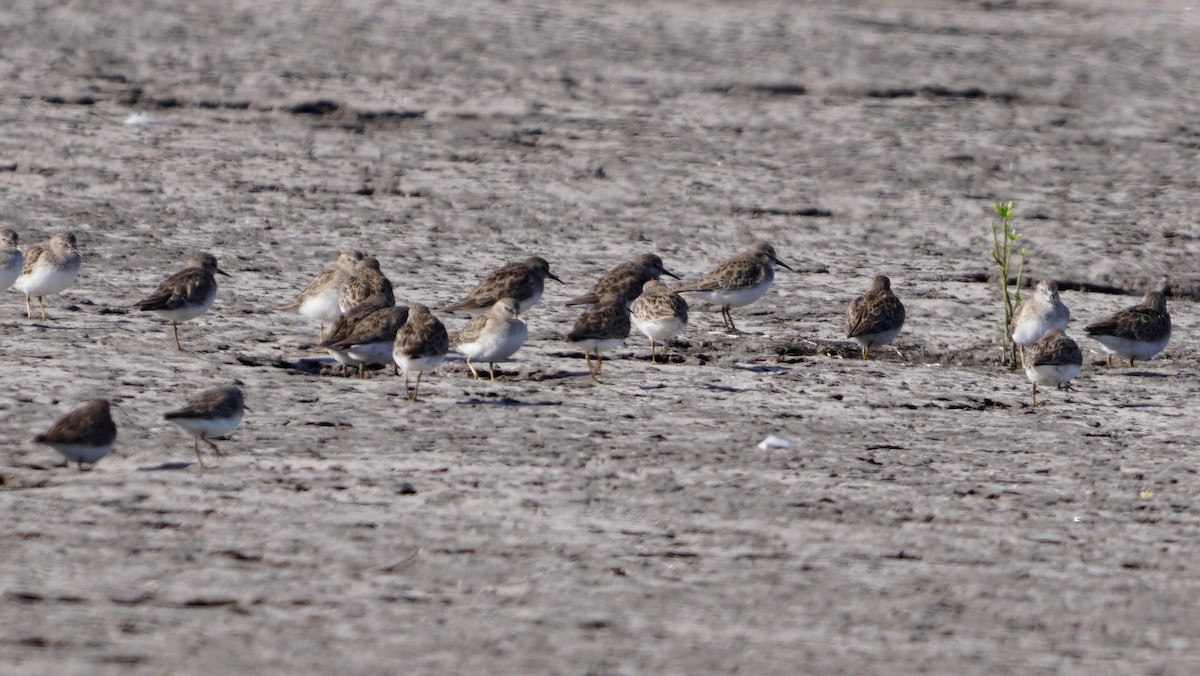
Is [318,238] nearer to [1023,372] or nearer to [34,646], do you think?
[1023,372]

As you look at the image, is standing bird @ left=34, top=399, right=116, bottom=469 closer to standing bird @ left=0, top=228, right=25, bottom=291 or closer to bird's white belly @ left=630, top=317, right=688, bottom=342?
standing bird @ left=0, top=228, right=25, bottom=291

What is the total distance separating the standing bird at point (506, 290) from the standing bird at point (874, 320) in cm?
237

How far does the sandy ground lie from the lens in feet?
23.5

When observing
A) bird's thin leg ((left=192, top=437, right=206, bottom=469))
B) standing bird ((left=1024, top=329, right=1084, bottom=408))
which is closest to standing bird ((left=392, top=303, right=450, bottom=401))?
bird's thin leg ((left=192, top=437, right=206, bottom=469))

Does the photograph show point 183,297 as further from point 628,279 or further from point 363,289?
point 628,279

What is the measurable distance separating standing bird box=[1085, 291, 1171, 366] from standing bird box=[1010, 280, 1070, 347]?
269 millimetres

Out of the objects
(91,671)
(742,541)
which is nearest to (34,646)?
(91,671)

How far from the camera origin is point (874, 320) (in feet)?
38.5

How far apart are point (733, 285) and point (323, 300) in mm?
3126

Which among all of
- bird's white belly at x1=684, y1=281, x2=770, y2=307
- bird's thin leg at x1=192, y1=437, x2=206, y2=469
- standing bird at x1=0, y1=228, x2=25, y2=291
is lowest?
bird's thin leg at x1=192, y1=437, x2=206, y2=469

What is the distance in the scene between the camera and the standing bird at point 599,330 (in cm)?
1104

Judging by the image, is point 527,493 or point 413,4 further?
point 413,4

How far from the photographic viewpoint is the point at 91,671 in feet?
21.0

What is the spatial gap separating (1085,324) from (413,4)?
445 inches
